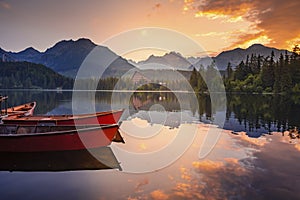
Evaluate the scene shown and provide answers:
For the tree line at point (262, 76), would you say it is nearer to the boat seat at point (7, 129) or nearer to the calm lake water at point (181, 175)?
the calm lake water at point (181, 175)

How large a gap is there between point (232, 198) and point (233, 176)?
2.26 m

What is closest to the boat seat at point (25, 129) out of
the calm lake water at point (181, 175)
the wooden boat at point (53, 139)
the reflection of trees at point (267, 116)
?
the wooden boat at point (53, 139)

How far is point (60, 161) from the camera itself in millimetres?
12789

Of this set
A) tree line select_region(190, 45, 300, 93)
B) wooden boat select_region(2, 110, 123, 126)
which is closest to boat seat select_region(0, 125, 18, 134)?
wooden boat select_region(2, 110, 123, 126)

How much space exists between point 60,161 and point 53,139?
1.60 meters

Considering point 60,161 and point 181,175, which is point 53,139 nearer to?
point 60,161

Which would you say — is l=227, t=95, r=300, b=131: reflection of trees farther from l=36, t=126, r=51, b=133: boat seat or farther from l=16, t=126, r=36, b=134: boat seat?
l=16, t=126, r=36, b=134: boat seat

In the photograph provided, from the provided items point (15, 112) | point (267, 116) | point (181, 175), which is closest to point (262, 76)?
point (267, 116)

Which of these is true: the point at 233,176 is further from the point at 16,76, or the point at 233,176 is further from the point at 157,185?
the point at 16,76

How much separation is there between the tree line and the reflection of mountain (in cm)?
8396

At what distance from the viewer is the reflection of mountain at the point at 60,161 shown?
1188cm

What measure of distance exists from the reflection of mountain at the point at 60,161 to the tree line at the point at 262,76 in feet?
275

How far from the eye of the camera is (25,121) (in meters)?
17.5

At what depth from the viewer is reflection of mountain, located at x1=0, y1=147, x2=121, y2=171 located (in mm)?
11883
